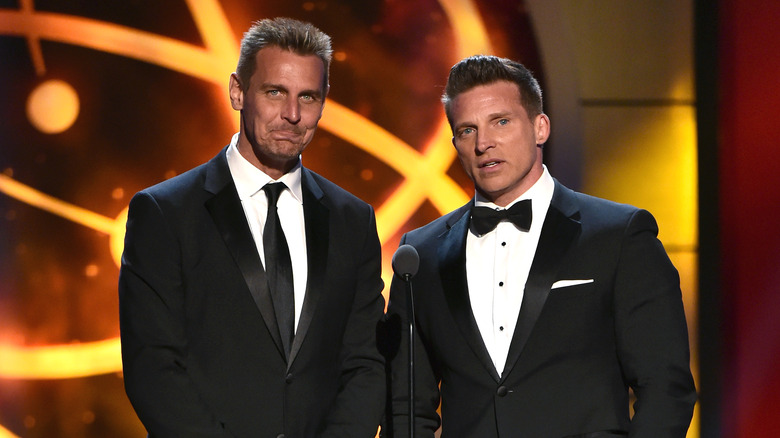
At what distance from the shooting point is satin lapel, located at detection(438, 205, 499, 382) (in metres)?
2.54

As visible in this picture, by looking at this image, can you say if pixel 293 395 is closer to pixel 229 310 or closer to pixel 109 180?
pixel 229 310

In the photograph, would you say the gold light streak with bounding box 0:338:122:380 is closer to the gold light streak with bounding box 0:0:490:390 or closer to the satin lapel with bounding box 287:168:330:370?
the gold light streak with bounding box 0:0:490:390

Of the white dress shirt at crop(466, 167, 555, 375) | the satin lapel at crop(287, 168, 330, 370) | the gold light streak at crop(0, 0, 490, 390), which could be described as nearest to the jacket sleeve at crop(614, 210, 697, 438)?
the white dress shirt at crop(466, 167, 555, 375)

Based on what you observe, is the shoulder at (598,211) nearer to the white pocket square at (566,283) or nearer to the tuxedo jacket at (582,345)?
the tuxedo jacket at (582,345)

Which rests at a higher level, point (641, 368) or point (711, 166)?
point (711, 166)

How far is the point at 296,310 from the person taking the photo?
8.33 ft

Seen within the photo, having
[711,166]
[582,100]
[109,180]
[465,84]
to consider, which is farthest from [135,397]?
[711,166]

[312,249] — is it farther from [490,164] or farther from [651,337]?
[651,337]

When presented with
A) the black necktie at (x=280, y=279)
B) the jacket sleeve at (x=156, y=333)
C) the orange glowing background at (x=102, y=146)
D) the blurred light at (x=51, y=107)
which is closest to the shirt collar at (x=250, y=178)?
the black necktie at (x=280, y=279)

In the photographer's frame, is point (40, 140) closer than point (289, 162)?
No

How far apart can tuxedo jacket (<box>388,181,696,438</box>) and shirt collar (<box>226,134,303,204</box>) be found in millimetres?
573

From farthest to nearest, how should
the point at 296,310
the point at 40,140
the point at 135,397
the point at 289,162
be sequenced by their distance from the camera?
the point at 40,140, the point at 289,162, the point at 296,310, the point at 135,397

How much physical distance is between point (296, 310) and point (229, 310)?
0.20 m

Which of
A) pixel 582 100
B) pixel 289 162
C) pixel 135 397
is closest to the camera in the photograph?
pixel 135 397
